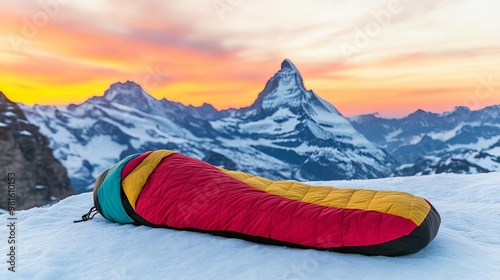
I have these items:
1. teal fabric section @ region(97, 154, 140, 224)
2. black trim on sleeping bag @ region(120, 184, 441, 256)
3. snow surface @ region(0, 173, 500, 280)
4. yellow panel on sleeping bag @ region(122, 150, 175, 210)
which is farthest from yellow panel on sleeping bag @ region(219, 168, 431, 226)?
teal fabric section @ region(97, 154, 140, 224)

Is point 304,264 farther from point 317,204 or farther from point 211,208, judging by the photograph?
point 211,208

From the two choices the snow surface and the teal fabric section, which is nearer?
the snow surface

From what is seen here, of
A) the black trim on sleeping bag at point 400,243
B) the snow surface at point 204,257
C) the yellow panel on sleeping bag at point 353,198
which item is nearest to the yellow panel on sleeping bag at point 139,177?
the snow surface at point 204,257

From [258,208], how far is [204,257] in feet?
3.19

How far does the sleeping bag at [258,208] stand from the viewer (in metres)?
4.95

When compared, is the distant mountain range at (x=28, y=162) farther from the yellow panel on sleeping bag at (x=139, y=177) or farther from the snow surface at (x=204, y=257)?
the snow surface at (x=204, y=257)

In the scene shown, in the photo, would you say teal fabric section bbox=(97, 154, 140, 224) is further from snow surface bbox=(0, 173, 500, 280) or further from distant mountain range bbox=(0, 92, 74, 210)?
distant mountain range bbox=(0, 92, 74, 210)

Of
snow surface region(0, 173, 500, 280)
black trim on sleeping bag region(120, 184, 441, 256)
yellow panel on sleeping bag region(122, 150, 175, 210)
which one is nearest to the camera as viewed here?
Answer: snow surface region(0, 173, 500, 280)

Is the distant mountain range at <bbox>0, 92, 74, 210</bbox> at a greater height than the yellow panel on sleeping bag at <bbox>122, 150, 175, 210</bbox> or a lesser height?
lesser

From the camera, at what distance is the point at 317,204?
18.3ft

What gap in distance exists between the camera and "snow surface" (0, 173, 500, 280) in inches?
179

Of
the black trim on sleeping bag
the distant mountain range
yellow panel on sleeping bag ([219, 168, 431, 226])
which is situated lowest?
the distant mountain range

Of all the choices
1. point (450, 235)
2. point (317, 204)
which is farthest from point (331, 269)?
point (450, 235)

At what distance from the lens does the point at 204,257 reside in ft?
16.3
